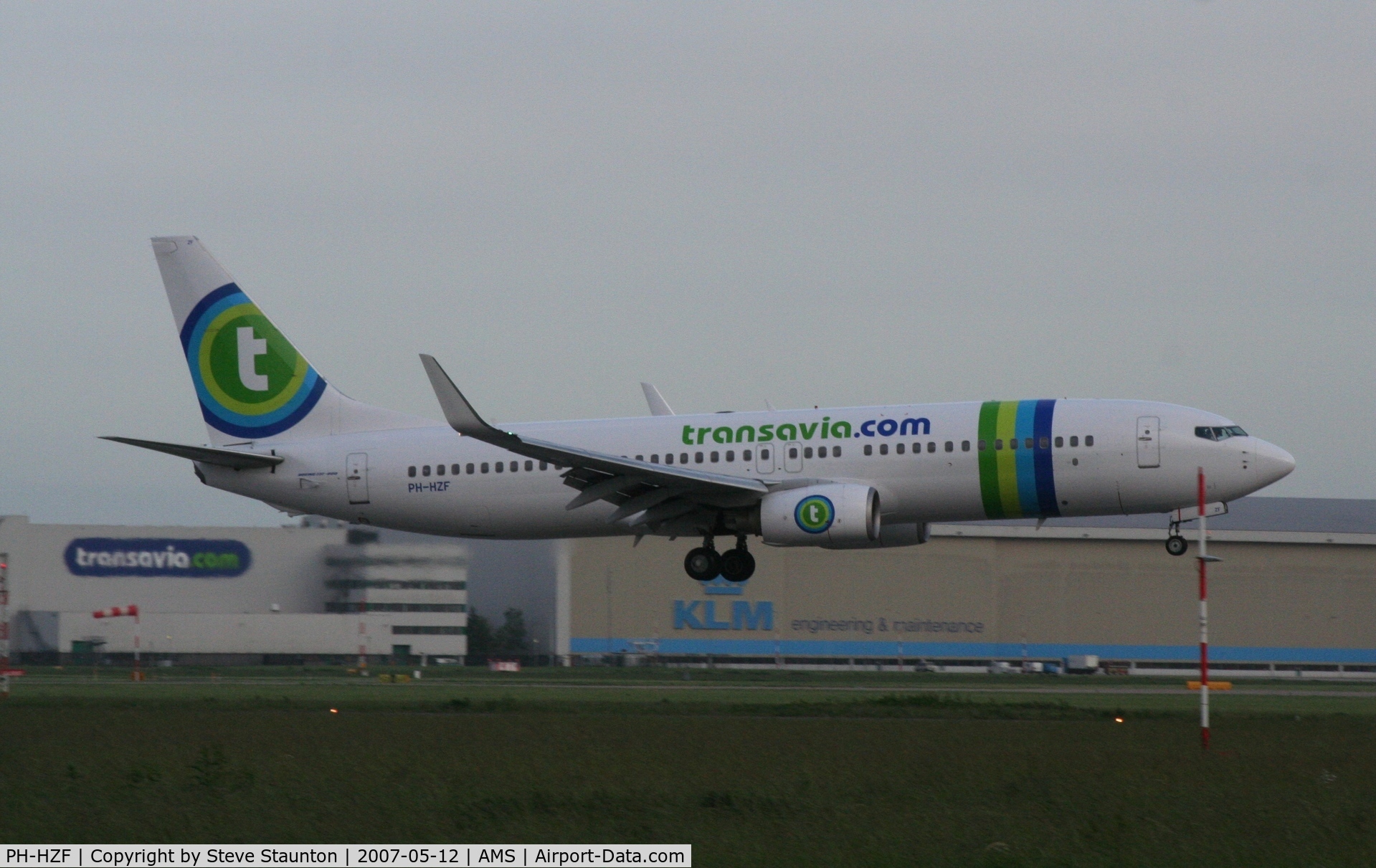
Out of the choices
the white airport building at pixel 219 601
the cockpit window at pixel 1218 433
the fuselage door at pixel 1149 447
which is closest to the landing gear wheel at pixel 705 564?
the fuselage door at pixel 1149 447

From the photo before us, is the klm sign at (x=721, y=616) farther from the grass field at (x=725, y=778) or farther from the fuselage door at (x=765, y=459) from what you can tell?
the grass field at (x=725, y=778)

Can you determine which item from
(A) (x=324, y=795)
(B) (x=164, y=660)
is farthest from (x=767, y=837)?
(B) (x=164, y=660)

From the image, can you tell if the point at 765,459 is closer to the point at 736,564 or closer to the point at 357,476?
the point at 736,564

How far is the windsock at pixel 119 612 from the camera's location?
4934 centimetres

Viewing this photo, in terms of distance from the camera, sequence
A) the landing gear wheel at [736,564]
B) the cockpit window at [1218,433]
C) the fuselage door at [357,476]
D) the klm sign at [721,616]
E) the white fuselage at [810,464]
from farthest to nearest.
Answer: the klm sign at [721,616]
the fuselage door at [357,476]
the landing gear wheel at [736,564]
the cockpit window at [1218,433]
the white fuselage at [810,464]

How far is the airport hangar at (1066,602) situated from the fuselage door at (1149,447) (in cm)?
4827

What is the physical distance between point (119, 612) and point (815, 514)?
109 ft

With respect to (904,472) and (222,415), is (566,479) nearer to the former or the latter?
(904,472)

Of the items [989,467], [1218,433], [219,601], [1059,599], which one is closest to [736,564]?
[989,467]

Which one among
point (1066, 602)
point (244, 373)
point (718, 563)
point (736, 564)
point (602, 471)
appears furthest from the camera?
point (1066, 602)

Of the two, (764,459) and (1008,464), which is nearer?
(1008,464)

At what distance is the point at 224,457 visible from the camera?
31984mm

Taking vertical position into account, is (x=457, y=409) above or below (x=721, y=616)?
above

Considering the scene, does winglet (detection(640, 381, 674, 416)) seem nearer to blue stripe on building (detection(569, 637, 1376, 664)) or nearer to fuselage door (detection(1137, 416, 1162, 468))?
fuselage door (detection(1137, 416, 1162, 468))
